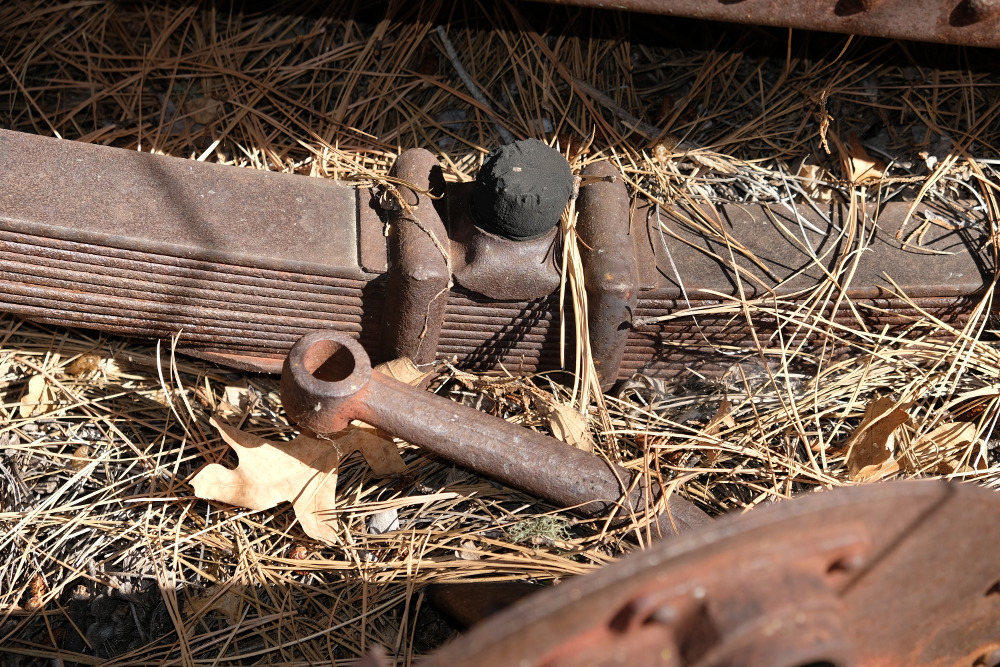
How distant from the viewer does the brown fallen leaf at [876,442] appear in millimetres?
2191

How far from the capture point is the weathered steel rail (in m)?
2.06

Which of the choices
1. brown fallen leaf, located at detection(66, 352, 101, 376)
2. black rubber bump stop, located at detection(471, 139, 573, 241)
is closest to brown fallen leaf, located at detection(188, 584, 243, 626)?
brown fallen leaf, located at detection(66, 352, 101, 376)

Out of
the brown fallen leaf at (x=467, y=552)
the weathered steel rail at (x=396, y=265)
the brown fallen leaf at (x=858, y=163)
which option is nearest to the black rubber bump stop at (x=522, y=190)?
the weathered steel rail at (x=396, y=265)

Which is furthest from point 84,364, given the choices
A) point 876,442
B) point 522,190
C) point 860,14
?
point 860,14

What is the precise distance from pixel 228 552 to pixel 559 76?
1772 mm

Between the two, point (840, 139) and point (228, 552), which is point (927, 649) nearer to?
point (228, 552)

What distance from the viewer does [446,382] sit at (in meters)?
2.42

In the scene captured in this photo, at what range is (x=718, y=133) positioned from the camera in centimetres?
282

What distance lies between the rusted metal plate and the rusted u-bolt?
1.02 metres

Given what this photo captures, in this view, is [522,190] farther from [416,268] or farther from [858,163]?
[858,163]

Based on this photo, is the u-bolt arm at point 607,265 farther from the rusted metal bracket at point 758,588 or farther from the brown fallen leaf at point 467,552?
the rusted metal bracket at point 758,588

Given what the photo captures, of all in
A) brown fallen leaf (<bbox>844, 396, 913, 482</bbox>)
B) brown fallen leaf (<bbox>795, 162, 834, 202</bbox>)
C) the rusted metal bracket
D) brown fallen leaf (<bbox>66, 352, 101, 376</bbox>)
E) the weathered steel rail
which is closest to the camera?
the rusted metal bracket

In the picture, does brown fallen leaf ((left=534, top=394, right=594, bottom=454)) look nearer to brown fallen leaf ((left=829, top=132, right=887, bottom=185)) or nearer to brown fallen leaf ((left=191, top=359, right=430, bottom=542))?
brown fallen leaf ((left=191, top=359, right=430, bottom=542))

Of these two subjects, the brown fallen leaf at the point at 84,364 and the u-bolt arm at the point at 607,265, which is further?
the brown fallen leaf at the point at 84,364
